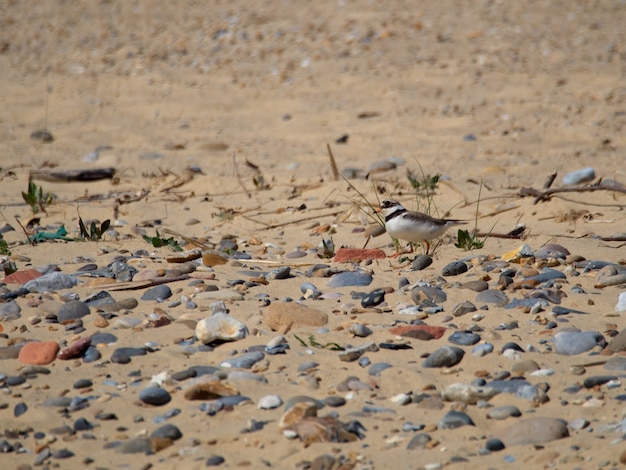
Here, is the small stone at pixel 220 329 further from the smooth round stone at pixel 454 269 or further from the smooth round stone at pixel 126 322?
the smooth round stone at pixel 454 269

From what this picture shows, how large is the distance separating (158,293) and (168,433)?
1247 millimetres

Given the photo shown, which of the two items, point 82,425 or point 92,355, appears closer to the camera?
point 82,425

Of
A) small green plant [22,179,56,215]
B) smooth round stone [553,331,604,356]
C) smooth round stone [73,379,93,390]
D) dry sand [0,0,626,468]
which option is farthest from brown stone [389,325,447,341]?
small green plant [22,179,56,215]

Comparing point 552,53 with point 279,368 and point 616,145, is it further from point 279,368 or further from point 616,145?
point 279,368

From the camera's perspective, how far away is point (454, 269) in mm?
4008

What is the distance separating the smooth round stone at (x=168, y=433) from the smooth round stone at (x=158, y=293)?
3.87 ft

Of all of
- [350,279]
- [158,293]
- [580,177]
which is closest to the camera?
[158,293]

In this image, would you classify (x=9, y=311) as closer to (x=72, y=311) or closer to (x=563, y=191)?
(x=72, y=311)

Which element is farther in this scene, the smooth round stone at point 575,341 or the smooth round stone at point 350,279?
the smooth round stone at point 350,279

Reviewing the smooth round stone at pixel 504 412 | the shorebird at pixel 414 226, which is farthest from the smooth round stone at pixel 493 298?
the smooth round stone at pixel 504 412

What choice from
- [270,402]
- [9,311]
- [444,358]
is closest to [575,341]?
[444,358]

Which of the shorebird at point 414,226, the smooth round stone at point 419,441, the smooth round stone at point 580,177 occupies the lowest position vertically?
the smooth round stone at point 419,441

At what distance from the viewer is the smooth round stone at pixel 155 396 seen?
2891 mm

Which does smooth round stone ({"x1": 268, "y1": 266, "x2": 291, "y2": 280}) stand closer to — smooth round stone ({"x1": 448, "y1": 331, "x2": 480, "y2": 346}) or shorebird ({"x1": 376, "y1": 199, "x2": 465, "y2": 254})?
shorebird ({"x1": 376, "y1": 199, "x2": 465, "y2": 254})
